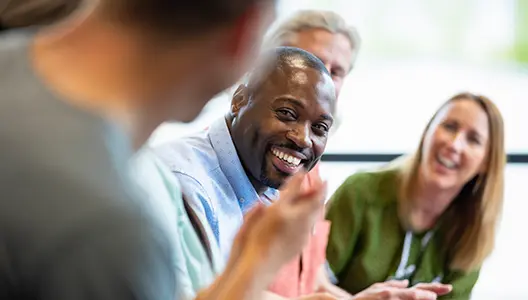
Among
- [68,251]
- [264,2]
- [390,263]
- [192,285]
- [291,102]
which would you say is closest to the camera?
[68,251]

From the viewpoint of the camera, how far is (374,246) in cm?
205

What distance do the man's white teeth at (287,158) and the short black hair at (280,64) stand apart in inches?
4.6

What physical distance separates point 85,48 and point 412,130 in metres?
2.28

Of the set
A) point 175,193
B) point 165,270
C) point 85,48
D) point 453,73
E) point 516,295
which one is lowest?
point 516,295

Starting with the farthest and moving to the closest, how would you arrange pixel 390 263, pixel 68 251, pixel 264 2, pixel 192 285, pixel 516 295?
pixel 516 295
pixel 390 263
pixel 192 285
pixel 264 2
pixel 68 251

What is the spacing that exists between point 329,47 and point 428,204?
646mm

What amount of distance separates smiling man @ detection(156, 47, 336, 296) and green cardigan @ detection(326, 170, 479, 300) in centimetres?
86

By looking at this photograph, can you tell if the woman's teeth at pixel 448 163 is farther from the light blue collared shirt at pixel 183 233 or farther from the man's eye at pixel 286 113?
the light blue collared shirt at pixel 183 233

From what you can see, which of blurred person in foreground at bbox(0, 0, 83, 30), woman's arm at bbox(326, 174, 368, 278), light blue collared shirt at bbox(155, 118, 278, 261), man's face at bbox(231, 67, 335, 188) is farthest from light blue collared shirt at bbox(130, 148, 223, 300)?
woman's arm at bbox(326, 174, 368, 278)

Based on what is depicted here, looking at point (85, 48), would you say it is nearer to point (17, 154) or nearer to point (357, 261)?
point (17, 154)

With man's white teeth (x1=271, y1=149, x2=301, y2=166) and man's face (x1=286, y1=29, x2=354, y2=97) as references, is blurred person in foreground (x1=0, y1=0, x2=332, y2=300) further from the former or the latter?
man's face (x1=286, y1=29, x2=354, y2=97)

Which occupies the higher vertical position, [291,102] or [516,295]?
[291,102]

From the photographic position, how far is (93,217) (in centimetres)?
48

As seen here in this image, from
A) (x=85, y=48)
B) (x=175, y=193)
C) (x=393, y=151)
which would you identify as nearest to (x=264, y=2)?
(x=85, y=48)
